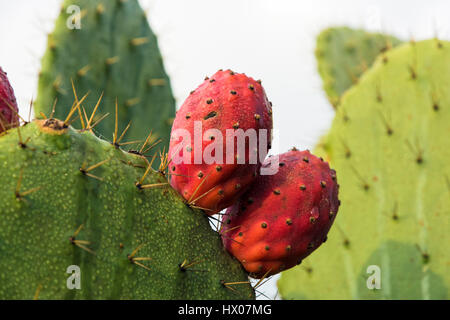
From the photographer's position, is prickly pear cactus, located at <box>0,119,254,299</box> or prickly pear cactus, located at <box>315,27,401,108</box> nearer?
prickly pear cactus, located at <box>0,119,254,299</box>

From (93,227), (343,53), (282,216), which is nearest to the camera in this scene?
(93,227)

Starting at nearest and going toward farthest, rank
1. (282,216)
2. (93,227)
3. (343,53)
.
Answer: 1. (93,227)
2. (282,216)
3. (343,53)

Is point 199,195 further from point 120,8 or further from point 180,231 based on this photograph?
point 120,8

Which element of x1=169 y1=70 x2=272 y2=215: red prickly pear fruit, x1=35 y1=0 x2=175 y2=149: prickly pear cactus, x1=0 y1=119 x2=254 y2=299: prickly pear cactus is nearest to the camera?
x1=0 y1=119 x2=254 y2=299: prickly pear cactus

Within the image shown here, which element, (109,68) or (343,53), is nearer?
(109,68)

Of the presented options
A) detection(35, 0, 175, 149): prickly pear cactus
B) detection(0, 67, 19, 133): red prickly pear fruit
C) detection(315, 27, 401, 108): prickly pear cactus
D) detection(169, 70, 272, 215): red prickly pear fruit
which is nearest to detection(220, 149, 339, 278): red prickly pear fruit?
detection(169, 70, 272, 215): red prickly pear fruit

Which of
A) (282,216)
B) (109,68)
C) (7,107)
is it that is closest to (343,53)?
(109,68)

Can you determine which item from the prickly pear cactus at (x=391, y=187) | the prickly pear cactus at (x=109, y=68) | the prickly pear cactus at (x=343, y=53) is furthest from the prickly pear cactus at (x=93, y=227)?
the prickly pear cactus at (x=343, y=53)

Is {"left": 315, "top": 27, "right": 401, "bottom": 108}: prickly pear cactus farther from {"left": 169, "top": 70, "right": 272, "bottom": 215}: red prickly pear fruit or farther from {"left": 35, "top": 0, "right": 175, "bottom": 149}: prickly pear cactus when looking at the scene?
{"left": 169, "top": 70, "right": 272, "bottom": 215}: red prickly pear fruit

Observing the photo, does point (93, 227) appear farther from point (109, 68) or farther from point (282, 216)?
point (109, 68)
